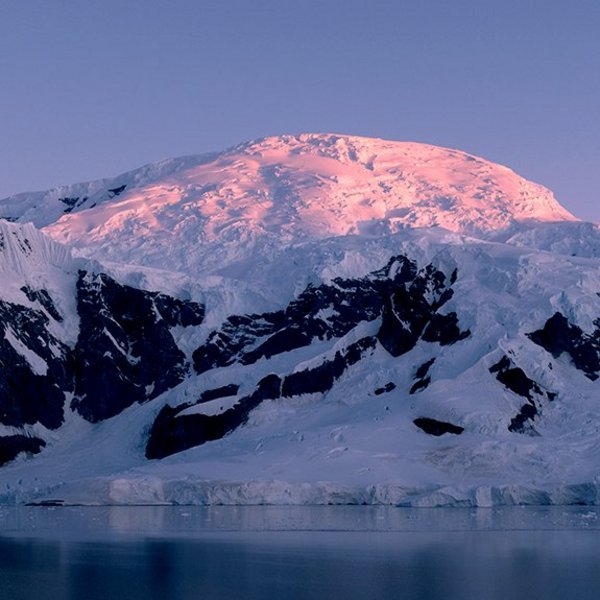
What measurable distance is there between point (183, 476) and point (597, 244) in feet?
281

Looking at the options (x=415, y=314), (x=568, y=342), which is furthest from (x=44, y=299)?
(x=568, y=342)

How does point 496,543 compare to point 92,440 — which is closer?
point 496,543

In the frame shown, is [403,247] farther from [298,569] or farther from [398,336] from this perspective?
[298,569]

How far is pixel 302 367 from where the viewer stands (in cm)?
15288

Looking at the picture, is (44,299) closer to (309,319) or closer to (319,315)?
(309,319)

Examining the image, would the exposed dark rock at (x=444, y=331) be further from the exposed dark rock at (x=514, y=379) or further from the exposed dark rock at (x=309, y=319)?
the exposed dark rock at (x=309, y=319)

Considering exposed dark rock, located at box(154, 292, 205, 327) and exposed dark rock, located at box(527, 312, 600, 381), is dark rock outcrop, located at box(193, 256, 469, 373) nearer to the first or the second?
exposed dark rock, located at box(154, 292, 205, 327)

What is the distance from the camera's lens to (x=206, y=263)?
7544 inches

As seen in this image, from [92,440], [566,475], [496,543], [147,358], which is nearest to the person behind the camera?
[496,543]

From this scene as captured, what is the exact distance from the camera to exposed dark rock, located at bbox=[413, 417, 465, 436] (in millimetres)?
133500

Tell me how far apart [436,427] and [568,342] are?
2000 cm

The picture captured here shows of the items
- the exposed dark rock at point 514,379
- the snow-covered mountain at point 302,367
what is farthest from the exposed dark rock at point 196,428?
the exposed dark rock at point 514,379

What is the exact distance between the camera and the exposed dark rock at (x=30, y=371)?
166500mm

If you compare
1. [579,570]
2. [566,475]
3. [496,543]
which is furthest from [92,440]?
[579,570]
